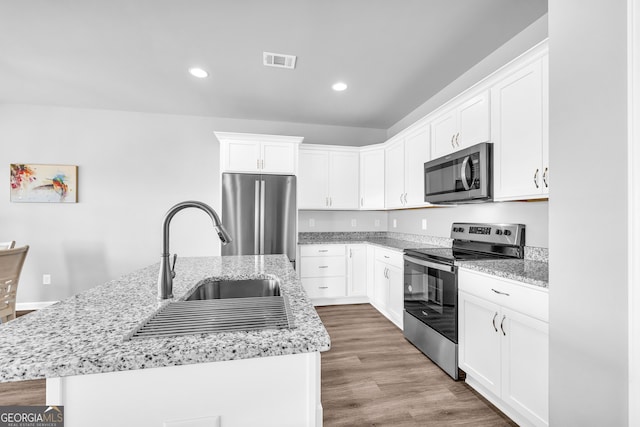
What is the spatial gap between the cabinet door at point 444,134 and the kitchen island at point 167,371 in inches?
94.0

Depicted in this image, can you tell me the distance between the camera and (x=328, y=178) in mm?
4203

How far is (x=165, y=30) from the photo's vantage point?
7.38ft

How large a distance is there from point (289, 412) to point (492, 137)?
7.38 feet

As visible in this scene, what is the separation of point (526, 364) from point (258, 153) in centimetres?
329

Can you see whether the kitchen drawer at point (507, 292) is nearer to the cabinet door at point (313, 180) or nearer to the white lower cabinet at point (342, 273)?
the white lower cabinet at point (342, 273)

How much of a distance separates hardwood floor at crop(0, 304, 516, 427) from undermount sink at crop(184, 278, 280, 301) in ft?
2.95

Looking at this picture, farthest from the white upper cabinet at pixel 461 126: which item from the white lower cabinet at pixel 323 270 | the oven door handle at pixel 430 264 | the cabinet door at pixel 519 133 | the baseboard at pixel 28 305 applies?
the baseboard at pixel 28 305

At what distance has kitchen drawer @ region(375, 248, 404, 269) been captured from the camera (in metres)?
3.11

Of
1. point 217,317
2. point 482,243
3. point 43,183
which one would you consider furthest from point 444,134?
point 43,183

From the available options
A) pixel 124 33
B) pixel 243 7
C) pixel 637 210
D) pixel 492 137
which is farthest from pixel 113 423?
pixel 124 33

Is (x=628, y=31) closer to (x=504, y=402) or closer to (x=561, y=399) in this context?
(x=561, y=399)

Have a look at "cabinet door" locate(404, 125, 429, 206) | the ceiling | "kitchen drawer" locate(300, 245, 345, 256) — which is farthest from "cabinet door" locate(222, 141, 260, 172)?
"cabinet door" locate(404, 125, 429, 206)

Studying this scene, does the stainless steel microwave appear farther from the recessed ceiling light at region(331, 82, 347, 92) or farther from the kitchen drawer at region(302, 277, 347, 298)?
the kitchen drawer at region(302, 277, 347, 298)

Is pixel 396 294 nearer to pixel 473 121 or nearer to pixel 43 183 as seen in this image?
pixel 473 121
